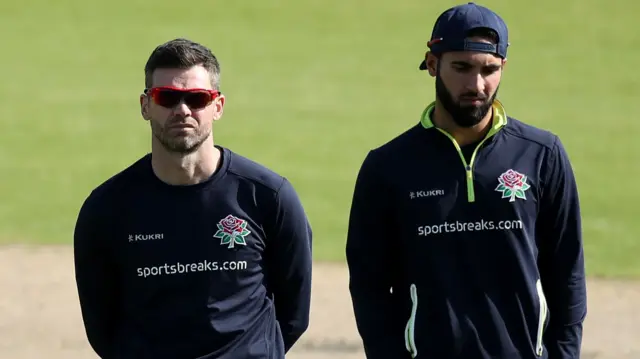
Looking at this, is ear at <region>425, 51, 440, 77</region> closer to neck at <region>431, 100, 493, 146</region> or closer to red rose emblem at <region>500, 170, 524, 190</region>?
neck at <region>431, 100, 493, 146</region>

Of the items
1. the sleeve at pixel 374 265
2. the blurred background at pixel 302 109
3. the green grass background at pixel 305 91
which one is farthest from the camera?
the green grass background at pixel 305 91

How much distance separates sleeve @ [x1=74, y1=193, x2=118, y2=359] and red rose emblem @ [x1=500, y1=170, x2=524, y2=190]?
142 cm

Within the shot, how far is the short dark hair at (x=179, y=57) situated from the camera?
448 cm

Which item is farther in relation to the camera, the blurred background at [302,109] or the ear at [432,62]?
the blurred background at [302,109]

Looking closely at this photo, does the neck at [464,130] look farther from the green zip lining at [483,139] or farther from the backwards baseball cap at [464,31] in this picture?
the backwards baseball cap at [464,31]

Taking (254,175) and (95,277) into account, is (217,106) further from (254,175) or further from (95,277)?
(95,277)

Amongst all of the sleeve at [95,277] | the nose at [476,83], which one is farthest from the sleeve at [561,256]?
the sleeve at [95,277]

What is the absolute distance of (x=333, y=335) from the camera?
9305 millimetres

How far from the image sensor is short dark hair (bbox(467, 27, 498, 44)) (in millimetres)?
4223

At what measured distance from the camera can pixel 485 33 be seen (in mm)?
4234

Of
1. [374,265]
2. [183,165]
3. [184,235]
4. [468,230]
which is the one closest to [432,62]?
[468,230]

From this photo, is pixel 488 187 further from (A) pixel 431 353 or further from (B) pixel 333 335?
(B) pixel 333 335

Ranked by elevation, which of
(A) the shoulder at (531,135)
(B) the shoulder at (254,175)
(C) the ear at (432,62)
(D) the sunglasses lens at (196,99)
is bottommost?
(B) the shoulder at (254,175)

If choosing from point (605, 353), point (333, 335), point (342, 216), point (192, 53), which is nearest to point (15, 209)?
point (342, 216)
